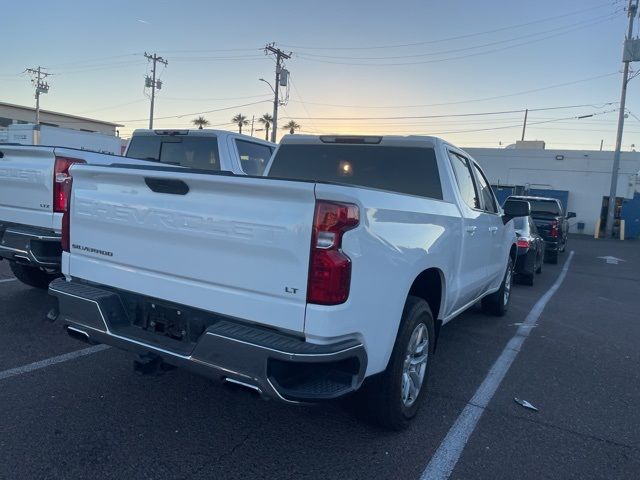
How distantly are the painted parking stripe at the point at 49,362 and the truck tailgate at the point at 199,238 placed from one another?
4.04 feet

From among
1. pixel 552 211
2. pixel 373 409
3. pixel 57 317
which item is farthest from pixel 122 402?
pixel 552 211

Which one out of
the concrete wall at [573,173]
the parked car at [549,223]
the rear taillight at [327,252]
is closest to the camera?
the rear taillight at [327,252]

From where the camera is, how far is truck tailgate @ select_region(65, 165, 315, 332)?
2.54 metres

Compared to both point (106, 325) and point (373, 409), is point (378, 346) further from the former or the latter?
point (106, 325)

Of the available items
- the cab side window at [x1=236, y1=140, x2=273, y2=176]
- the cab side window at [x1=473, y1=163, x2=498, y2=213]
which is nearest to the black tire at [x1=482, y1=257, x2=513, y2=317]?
the cab side window at [x1=473, y1=163, x2=498, y2=213]

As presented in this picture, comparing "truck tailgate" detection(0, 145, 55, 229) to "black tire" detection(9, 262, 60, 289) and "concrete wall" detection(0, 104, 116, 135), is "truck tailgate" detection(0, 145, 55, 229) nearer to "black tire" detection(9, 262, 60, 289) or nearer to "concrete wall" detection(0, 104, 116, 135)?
"black tire" detection(9, 262, 60, 289)

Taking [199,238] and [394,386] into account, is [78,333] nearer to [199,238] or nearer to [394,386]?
[199,238]

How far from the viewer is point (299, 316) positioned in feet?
8.26

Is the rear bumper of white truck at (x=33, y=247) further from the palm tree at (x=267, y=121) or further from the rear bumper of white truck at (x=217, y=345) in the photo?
the palm tree at (x=267, y=121)

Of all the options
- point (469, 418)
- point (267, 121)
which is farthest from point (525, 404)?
point (267, 121)

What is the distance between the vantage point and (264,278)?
261cm

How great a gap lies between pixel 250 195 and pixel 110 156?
3.84m

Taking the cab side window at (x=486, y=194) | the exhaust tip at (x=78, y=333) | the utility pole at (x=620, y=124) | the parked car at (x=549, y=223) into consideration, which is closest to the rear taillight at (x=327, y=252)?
the exhaust tip at (x=78, y=333)

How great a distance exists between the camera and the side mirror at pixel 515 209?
19.3 ft
